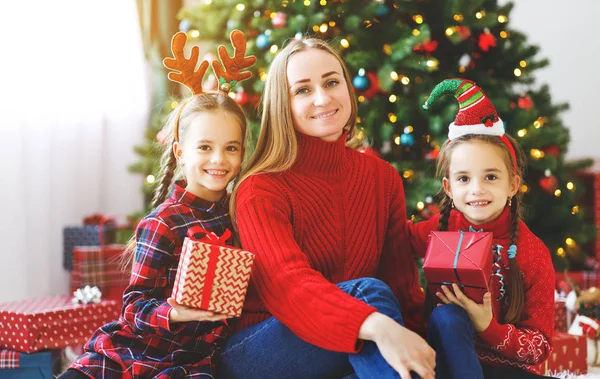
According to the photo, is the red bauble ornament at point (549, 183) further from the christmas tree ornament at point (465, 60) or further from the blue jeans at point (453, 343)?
the blue jeans at point (453, 343)

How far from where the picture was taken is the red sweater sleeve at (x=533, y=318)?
4.77ft

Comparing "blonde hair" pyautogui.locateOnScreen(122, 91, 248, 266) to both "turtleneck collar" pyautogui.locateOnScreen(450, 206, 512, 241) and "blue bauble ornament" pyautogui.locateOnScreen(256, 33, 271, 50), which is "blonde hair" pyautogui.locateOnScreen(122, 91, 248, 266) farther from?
"blue bauble ornament" pyautogui.locateOnScreen(256, 33, 271, 50)

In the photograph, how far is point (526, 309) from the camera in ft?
5.01

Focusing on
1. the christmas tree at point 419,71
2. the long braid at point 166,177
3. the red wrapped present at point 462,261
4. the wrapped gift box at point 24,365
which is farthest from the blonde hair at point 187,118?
the christmas tree at point 419,71

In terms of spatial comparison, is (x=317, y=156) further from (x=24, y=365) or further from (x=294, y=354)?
(x=24, y=365)

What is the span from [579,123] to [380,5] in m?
2.08

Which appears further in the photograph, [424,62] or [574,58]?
[574,58]

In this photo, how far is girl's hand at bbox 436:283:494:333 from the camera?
4.53 ft

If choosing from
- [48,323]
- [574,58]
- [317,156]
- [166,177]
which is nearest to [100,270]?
[48,323]

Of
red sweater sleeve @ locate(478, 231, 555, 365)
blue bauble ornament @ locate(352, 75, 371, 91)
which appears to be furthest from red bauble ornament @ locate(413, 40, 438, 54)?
red sweater sleeve @ locate(478, 231, 555, 365)

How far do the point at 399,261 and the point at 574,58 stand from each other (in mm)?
2975

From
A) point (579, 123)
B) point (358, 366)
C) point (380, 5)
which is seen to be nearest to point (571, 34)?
point (579, 123)

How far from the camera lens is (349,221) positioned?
159 centimetres

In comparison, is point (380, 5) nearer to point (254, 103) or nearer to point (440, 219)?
point (254, 103)
